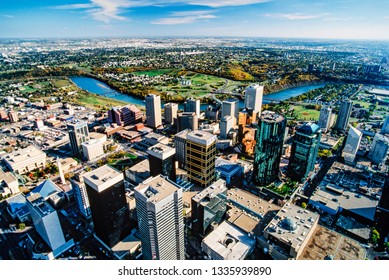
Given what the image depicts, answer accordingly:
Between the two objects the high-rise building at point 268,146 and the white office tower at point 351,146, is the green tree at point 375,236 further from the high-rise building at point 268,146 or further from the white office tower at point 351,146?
the white office tower at point 351,146

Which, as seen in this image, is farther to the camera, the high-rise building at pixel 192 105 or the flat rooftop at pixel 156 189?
the high-rise building at pixel 192 105

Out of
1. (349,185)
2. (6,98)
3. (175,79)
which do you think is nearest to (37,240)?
(349,185)

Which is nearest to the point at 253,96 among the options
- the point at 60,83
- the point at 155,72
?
the point at 155,72

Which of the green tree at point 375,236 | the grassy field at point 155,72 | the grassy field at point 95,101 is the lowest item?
the green tree at point 375,236

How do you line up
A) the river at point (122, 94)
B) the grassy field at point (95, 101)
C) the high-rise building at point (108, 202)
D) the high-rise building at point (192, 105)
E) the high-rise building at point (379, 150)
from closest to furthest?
the high-rise building at point (108, 202)
the high-rise building at point (379, 150)
the high-rise building at point (192, 105)
the grassy field at point (95, 101)
the river at point (122, 94)

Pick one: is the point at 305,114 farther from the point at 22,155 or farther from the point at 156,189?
the point at 22,155

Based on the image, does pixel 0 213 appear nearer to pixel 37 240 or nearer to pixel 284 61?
pixel 37 240

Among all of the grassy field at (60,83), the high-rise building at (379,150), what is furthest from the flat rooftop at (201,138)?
the grassy field at (60,83)
